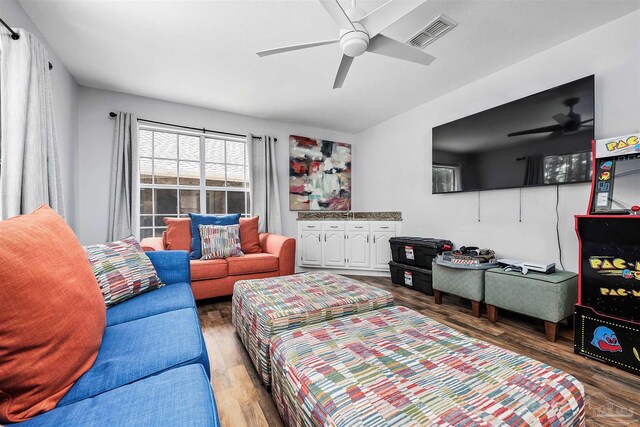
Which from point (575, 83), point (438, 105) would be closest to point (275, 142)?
point (438, 105)

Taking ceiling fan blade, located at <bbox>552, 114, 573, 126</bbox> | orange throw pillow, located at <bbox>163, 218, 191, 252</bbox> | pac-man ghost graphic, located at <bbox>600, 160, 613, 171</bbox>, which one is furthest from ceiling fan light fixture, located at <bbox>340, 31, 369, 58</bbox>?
orange throw pillow, located at <bbox>163, 218, 191, 252</bbox>

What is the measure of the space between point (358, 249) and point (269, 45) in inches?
112

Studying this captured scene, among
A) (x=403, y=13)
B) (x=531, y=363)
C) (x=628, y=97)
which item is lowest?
(x=531, y=363)

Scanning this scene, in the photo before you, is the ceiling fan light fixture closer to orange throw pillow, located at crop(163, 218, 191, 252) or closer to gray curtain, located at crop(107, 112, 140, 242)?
orange throw pillow, located at crop(163, 218, 191, 252)

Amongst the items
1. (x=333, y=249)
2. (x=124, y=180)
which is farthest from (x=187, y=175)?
(x=333, y=249)

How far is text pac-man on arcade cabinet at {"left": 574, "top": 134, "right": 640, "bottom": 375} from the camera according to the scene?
160 centimetres

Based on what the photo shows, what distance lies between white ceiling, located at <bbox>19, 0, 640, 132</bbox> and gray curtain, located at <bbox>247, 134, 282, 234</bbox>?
712 mm

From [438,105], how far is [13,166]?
4071 mm

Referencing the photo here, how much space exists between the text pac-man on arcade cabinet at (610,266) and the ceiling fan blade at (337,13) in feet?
6.18

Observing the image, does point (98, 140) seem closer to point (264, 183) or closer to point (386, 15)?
point (264, 183)

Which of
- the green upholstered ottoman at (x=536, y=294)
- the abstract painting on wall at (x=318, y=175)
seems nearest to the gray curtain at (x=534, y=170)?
the green upholstered ottoman at (x=536, y=294)

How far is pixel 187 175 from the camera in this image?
3766 mm

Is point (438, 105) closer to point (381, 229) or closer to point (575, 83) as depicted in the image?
point (575, 83)

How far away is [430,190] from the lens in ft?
11.6
